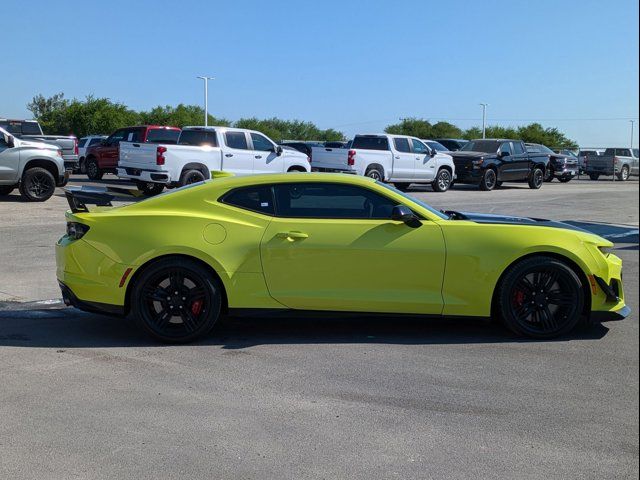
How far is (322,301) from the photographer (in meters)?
5.84

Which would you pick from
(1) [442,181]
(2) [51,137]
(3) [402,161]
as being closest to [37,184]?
(3) [402,161]

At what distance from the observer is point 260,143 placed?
65.8 feet

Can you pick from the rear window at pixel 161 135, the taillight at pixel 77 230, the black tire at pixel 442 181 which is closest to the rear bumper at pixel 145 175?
the rear window at pixel 161 135

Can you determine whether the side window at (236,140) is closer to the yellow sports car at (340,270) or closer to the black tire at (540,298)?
the yellow sports car at (340,270)

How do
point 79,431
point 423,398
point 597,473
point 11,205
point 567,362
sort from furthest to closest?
point 11,205 < point 567,362 < point 423,398 < point 79,431 < point 597,473

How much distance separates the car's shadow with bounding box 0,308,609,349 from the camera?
5992 millimetres

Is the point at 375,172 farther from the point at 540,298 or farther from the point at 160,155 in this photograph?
the point at 540,298

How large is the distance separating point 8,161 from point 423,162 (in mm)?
13246

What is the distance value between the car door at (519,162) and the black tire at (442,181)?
3.29 m

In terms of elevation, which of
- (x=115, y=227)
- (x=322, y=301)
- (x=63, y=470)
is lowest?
(x=63, y=470)

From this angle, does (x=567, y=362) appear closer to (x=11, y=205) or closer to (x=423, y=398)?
(x=423, y=398)

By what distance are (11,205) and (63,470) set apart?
1458cm

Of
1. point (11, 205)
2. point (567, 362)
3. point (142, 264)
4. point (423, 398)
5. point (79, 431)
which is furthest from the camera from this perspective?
point (11, 205)

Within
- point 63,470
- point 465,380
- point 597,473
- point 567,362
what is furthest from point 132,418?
point 567,362
